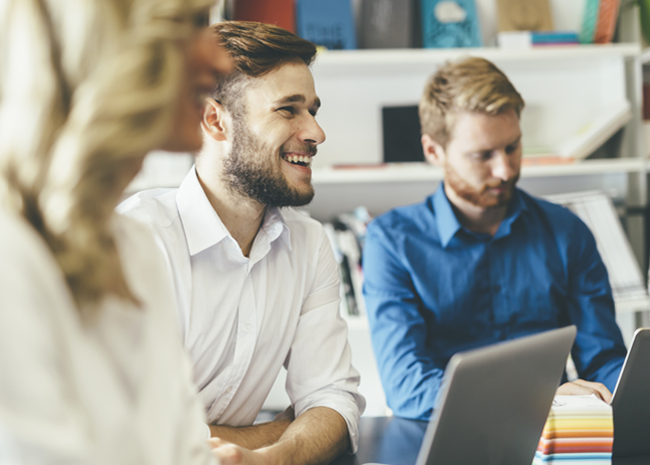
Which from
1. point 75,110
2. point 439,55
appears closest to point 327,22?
point 439,55

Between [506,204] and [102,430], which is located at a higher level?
[102,430]

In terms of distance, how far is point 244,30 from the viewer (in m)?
1.31

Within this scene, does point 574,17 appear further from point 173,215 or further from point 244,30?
point 173,215

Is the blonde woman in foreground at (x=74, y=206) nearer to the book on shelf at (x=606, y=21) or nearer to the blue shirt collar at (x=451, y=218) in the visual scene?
the blue shirt collar at (x=451, y=218)

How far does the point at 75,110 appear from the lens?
44 centimetres

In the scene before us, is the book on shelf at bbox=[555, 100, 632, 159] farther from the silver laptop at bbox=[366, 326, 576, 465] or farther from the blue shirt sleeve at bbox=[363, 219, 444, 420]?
the silver laptop at bbox=[366, 326, 576, 465]

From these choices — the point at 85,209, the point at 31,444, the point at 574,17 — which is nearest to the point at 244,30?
the point at 85,209

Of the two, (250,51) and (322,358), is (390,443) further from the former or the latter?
(250,51)

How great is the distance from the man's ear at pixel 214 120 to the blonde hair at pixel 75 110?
0.85 meters

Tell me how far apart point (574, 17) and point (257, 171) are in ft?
5.62

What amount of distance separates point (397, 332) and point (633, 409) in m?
0.59

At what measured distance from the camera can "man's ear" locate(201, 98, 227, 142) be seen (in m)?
1.32

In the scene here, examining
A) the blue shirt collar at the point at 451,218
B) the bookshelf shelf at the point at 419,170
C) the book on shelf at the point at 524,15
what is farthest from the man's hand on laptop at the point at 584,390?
the book on shelf at the point at 524,15

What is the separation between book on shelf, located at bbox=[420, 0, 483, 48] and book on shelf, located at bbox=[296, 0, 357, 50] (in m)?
0.28
